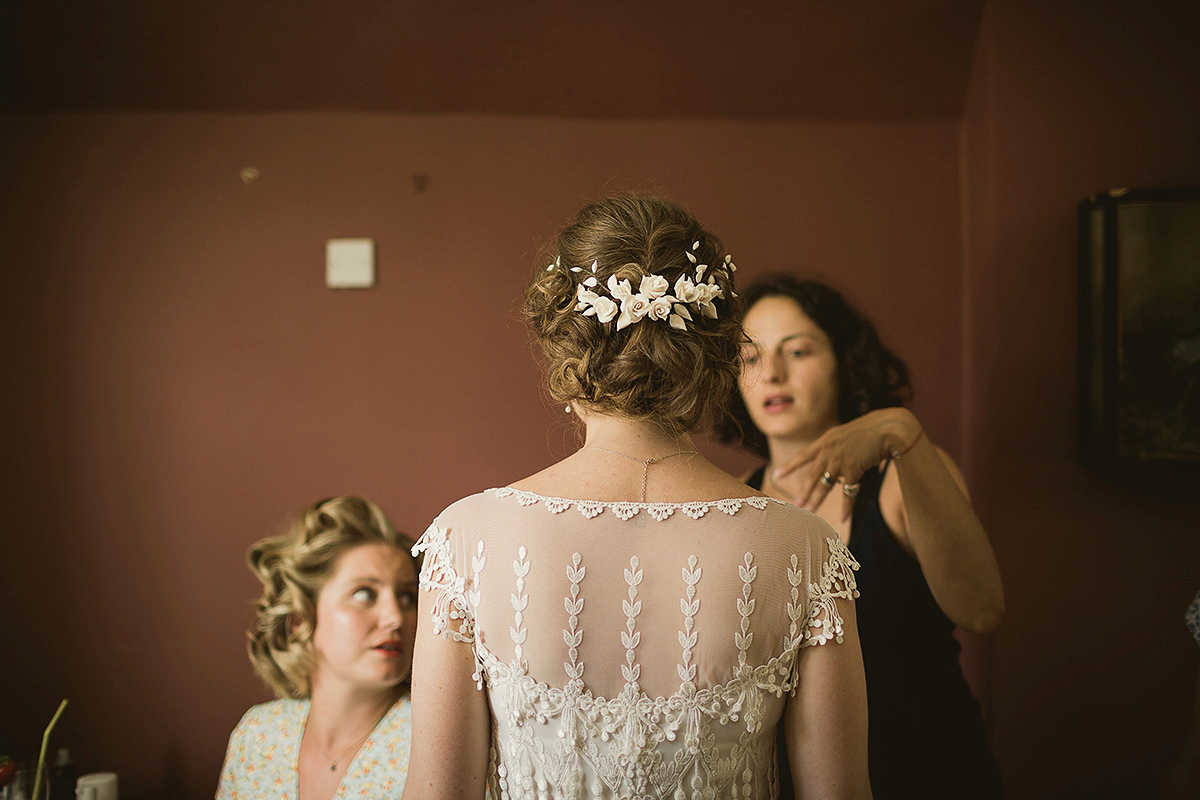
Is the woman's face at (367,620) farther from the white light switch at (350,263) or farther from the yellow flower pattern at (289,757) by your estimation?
the white light switch at (350,263)

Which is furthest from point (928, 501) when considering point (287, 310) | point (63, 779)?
point (63, 779)

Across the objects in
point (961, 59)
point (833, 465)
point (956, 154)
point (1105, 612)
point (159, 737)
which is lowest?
point (159, 737)

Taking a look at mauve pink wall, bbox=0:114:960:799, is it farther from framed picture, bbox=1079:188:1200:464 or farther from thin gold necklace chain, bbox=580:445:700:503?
thin gold necklace chain, bbox=580:445:700:503

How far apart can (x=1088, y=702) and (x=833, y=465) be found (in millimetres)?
958

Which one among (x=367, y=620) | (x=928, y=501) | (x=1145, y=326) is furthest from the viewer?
(x=1145, y=326)

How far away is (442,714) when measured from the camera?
954 millimetres

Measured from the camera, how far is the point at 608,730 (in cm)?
92

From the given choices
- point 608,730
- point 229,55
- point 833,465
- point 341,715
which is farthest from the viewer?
point 229,55

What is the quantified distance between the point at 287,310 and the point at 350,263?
203mm

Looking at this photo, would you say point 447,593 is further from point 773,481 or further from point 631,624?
point 773,481

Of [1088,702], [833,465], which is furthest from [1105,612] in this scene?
[833,465]

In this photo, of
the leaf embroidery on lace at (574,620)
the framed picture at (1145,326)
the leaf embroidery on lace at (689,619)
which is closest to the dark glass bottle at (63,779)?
the leaf embroidery on lace at (574,620)

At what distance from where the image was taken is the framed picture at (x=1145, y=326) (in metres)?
1.76

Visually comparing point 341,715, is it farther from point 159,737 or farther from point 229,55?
point 229,55
